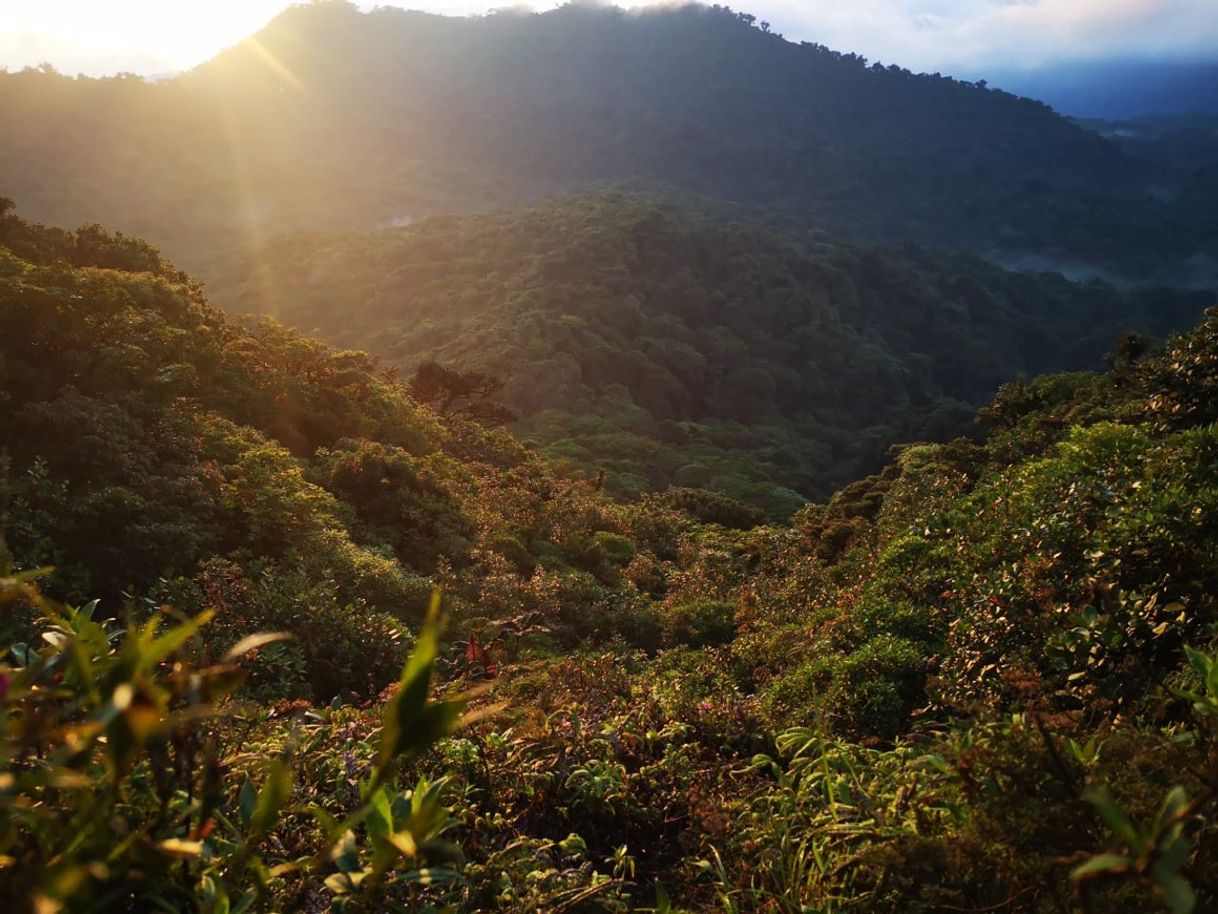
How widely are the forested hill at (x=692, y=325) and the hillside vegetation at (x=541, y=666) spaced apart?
14.4 m

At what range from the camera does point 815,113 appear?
471ft

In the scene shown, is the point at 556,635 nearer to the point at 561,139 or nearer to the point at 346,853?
the point at 346,853

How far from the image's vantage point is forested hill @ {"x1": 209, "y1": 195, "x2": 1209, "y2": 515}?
3941 cm

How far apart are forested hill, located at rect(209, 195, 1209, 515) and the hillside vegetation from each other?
14.4 m

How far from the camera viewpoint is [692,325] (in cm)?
5888

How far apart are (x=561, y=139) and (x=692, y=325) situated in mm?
75019

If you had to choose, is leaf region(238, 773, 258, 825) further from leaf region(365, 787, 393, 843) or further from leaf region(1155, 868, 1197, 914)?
leaf region(1155, 868, 1197, 914)

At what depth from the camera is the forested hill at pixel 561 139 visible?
79.1m

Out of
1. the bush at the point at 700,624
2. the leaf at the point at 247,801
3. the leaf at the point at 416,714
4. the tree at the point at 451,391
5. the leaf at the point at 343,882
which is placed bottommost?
the bush at the point at 700,624

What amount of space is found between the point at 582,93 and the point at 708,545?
5491 inches

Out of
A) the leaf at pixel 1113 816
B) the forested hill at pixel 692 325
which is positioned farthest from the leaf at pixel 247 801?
the forested hill at pixel 692 325

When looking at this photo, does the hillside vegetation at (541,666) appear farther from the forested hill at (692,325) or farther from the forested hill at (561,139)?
the forested hill at (561,139)

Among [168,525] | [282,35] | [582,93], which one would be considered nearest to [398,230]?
[168,525]

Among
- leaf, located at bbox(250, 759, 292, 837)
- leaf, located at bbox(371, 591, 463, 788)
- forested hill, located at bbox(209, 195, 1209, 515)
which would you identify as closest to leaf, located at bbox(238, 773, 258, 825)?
leaf, located at bbox(250, 759, 292, 837)
